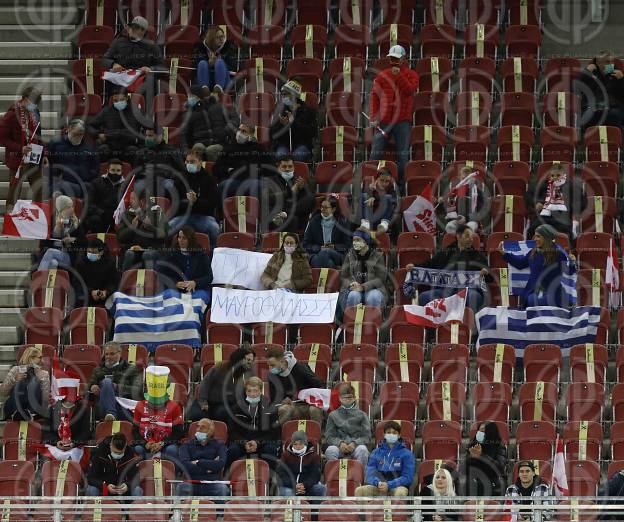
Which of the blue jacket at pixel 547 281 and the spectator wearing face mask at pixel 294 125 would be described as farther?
the spectator wearing face mask at pixel 294 125

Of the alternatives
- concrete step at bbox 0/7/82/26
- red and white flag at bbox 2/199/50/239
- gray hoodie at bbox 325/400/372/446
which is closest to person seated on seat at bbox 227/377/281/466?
gray hoodie at bbox 325/400/372/446

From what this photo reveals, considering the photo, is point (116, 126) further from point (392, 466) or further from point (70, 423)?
point (392, 466)

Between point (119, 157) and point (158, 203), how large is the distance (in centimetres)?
118

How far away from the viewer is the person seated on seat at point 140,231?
22859mm

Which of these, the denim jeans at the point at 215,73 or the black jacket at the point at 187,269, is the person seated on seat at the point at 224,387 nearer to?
the black jacket at the point at 187,269

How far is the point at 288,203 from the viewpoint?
2356 centimetres

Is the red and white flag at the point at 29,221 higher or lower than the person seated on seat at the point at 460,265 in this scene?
higher

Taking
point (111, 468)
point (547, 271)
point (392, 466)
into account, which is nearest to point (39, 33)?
point (547, 271)

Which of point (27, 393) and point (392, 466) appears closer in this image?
point (392, 466)

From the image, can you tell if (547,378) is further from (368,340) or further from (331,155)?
(331,155)

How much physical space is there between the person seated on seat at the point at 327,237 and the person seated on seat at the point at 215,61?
2.92 m

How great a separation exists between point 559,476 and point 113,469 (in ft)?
14.2

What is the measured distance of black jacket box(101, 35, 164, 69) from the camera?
83.4 feet

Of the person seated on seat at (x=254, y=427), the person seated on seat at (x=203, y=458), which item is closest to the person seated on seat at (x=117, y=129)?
the person seated on seat at (x=254, y=427)
